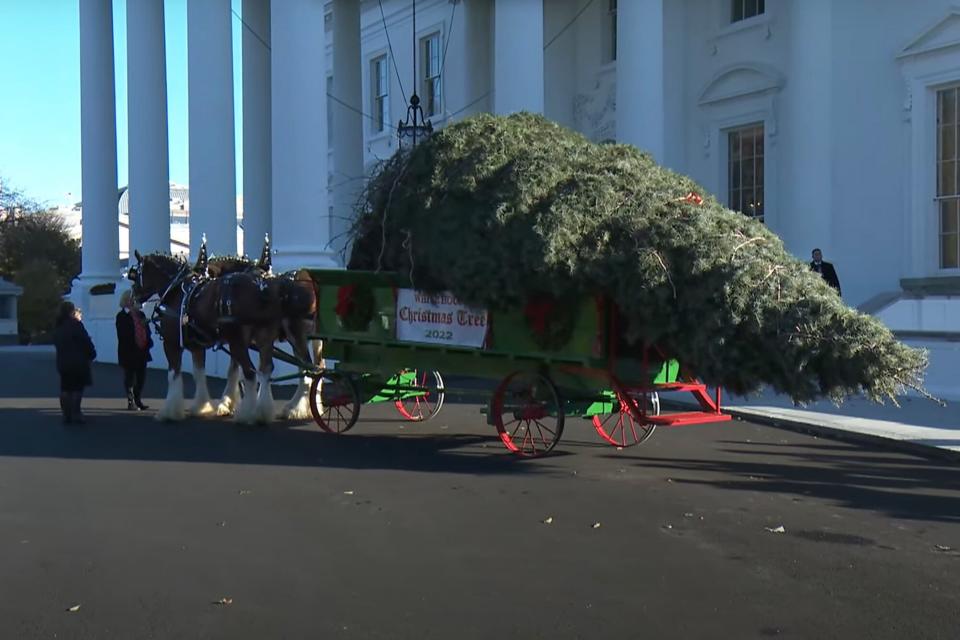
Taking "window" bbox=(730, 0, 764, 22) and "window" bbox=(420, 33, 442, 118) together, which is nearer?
"window" bbox=(730, 0, 764, 22)

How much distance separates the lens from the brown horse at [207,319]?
12648mm

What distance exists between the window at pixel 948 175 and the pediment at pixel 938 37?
697mm

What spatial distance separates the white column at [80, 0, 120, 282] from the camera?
27.2 metres

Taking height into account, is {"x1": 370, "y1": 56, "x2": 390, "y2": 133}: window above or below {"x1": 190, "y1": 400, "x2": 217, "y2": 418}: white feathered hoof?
above

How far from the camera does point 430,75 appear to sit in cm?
2755

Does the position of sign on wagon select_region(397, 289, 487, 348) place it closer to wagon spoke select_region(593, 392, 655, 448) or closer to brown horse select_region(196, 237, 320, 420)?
wagon spoke select_region(593, 392, 655, 448)

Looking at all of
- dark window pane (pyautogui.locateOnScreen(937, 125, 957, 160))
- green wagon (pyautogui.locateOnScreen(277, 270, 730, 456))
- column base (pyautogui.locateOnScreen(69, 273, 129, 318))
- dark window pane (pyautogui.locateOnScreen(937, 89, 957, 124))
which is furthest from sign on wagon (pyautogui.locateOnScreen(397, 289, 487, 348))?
column base (pyautogui.locateOnScreen(69, 273, 129, 318))

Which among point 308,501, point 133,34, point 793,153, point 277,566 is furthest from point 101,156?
point 277,566

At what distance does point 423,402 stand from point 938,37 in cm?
980

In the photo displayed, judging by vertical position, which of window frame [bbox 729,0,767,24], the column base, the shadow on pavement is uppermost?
window frame [bbox 729,0,767,24]

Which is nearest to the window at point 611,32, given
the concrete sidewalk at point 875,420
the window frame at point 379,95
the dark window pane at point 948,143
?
the dark window pane at point 948,143

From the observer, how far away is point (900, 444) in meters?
11.1

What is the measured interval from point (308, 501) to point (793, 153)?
12.5 meters

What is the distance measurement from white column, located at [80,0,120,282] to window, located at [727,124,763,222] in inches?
625
